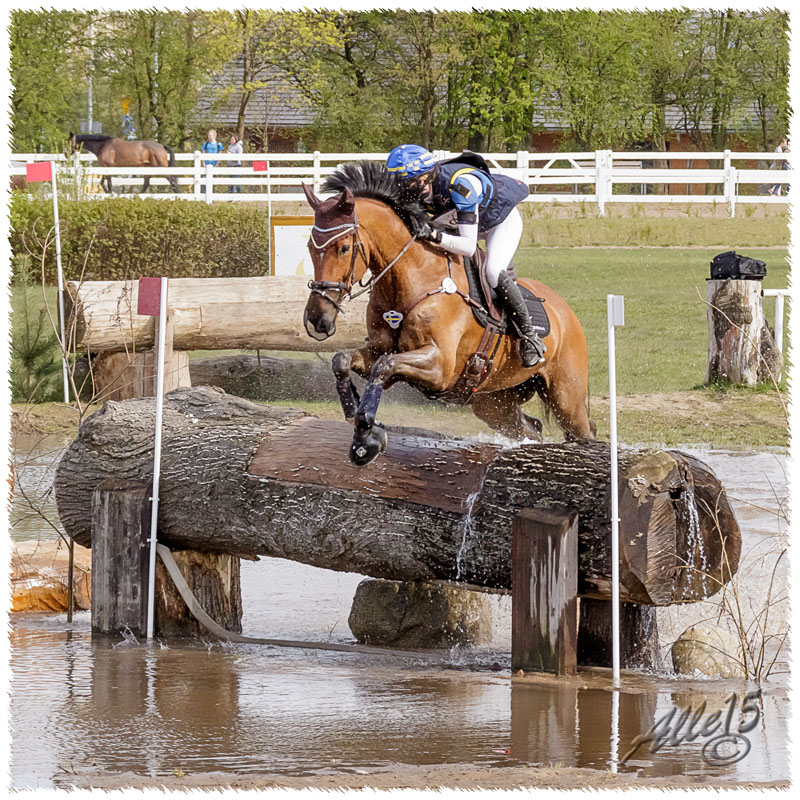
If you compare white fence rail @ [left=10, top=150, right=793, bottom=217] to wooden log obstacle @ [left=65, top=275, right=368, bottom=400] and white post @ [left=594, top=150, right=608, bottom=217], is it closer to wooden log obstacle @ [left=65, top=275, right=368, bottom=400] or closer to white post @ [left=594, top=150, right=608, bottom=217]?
white post @ [left=594, top=150, right=608, bottom=217]

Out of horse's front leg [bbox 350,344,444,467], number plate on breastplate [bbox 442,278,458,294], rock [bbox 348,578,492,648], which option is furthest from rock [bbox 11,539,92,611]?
number plate on breastplate [bbox 442,278,458,294]

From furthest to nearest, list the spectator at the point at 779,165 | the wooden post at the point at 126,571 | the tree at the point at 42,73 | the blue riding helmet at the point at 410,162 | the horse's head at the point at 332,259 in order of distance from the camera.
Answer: the tree at the point at 42,73
the spectator at the point at 779,165
the wooden post at the point at 126,571
the blue riding helmet at the point at 410,162
the horse's head at the point at 332,259

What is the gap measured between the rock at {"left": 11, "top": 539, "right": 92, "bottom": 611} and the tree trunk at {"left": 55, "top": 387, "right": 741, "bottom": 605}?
0.59 meters

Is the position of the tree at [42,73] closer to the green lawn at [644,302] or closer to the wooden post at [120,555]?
the green lawn at [644,302]

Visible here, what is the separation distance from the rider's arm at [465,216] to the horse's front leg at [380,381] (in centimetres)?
49

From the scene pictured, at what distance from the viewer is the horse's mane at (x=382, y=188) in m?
6.31

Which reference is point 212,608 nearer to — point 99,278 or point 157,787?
point 157,787

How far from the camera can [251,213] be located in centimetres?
1697

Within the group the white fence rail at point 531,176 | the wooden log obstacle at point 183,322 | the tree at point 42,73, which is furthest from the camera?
the tree at point 42,73

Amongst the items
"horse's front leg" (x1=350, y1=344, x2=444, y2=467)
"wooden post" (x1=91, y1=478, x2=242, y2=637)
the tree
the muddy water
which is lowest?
the muddy water

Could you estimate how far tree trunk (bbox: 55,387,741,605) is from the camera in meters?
5.73

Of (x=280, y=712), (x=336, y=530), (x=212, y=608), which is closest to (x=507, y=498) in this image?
(x=336, y=530)

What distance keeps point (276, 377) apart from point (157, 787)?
9355 mm

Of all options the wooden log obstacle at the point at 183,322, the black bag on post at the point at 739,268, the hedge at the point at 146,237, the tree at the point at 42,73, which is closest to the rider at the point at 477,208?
the wooden log obstacle at the point at 183,322
